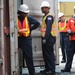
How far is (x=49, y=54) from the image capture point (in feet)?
26.4

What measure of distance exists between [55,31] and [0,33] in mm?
2691

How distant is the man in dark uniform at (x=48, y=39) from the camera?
778 cm

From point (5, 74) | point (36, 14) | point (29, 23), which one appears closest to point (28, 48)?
point (29, 23)

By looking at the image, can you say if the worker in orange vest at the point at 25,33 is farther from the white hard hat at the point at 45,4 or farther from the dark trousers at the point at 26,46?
the white hard hat at the point at 45,4

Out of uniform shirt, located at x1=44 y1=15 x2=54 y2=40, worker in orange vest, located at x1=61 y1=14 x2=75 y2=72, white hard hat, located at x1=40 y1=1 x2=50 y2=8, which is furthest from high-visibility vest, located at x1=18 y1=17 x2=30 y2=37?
worker in orange vest, located at x1=61 y1=14 x2=75 y2=72

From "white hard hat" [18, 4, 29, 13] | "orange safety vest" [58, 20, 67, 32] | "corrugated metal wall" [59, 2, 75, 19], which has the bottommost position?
"orange safety vest" [58, 20, 67, 32]

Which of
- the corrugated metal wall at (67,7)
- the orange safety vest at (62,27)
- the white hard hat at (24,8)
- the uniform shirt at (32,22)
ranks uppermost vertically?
the corrugated metal wall at (67,7)

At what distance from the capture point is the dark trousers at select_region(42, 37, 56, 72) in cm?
795

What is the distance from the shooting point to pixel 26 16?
7.66 meters

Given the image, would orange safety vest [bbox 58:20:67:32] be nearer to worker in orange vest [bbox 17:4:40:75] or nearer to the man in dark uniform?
the man in dark uniform

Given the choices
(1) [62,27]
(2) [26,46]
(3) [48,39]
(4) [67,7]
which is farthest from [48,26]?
(4) [67,7]

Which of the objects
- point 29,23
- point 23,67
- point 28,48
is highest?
point 29,23

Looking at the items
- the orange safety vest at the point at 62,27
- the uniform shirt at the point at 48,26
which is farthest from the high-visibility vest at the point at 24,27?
the orange safety vest at the point at 62,27

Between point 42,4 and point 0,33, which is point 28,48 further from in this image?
point 0,33
